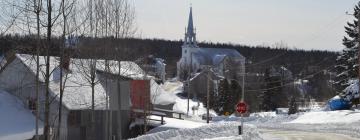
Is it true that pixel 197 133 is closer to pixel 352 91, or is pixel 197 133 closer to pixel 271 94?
pixel 352 91

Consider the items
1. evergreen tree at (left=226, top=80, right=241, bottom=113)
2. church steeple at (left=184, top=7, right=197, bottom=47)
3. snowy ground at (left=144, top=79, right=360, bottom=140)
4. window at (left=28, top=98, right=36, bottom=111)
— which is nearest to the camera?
snowy ground at (left=144, top=79, right=360, bottom=140)

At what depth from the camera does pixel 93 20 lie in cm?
2728

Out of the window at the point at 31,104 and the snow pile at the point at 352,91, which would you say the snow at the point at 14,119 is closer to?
the window at the point at 31,104

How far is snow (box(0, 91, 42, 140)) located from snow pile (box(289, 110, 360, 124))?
2101 centimetres

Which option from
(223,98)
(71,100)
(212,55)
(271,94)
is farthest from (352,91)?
(212,55)

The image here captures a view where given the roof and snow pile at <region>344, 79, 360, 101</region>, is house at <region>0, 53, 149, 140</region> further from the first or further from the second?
the roof

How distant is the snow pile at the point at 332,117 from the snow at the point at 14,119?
21.0 m

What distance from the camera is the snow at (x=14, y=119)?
114 ft

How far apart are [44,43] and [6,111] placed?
68.9 ft

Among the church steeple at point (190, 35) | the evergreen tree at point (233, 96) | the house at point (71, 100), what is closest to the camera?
the house at point (71, 100)

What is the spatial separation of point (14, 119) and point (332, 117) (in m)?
23.9

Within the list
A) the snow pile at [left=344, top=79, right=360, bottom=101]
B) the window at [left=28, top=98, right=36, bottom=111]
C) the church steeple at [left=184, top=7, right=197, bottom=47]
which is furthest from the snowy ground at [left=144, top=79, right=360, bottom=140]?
the church steeple at [left=184, top=7, right=197, bottom=47]

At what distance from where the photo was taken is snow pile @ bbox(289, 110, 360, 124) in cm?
3944

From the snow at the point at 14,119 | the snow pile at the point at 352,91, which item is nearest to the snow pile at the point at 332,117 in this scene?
the snow pile at the point at 352,91
